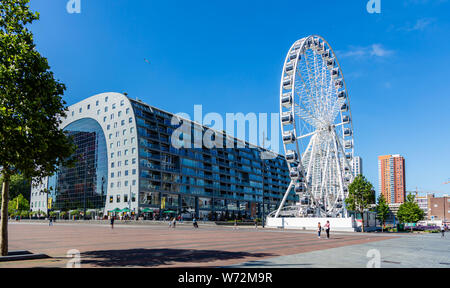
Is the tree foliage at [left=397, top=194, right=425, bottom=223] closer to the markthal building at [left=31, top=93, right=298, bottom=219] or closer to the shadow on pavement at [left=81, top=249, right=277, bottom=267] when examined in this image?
the markthal building at [left=31, top=93, right=298, bottom=219]

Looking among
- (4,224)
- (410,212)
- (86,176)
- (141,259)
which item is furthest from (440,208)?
(4,224)

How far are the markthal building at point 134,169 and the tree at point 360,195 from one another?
3052cm

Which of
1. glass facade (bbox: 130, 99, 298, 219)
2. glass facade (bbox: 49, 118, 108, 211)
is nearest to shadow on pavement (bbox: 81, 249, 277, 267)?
glass facade (bbox: 130, 99, 298, 219)

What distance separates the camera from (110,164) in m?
94.6

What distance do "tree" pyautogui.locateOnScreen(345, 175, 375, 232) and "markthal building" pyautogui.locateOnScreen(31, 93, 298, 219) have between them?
1202 inches

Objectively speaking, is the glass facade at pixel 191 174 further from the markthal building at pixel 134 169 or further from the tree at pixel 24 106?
the tree at pixel 24 106

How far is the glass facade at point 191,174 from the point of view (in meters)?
91.9

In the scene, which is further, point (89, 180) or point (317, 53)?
point (89, 180)

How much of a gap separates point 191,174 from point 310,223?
56.8m

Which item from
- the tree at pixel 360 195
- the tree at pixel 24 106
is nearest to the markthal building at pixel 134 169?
the tree at pixel 360 195

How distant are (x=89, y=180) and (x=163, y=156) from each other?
71.3 feet

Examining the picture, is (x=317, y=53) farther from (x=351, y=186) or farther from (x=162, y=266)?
(x=162, y=266)
